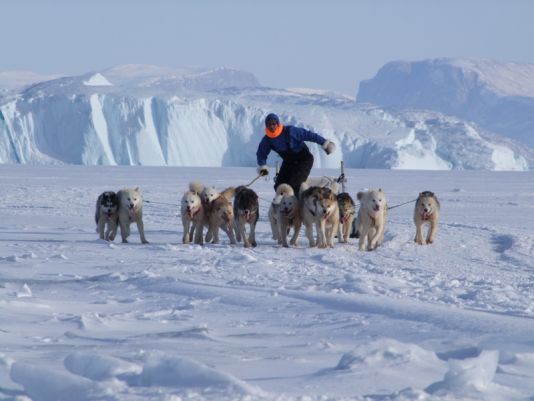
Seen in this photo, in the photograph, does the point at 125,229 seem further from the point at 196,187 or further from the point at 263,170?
the point at 263,170

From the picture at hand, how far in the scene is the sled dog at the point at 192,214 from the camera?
330 inches

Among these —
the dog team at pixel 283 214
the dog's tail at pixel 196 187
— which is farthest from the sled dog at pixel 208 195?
the dog's tail at pixel 196 187

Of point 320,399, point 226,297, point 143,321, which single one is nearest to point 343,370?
point 320,399

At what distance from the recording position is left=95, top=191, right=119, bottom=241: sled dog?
867cm

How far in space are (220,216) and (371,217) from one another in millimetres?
1459

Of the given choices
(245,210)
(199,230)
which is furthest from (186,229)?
(245,210)

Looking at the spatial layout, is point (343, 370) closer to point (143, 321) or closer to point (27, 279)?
point (143, 321)

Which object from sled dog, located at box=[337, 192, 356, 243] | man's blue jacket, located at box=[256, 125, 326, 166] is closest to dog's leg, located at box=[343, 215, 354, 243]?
sled dog, located at box=[337, 192, 356, 243]

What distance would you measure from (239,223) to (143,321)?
3907 mm

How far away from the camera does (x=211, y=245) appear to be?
8.47 meters

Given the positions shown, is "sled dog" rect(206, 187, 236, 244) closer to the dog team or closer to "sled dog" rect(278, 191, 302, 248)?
the dog team

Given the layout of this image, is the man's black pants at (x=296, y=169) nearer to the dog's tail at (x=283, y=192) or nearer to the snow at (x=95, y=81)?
the dog's tail at (x=283, y=192)

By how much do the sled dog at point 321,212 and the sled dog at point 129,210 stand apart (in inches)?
61.2

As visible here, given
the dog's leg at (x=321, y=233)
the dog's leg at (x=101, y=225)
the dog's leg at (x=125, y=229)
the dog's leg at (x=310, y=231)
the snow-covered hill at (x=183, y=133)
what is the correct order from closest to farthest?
the dog's leg at (x=321, y=233), the dog's leg at (x=310, y=231), the dog's leg at (x=125, y=229), the dog's leg at (x=101, y=225), the snow-covered hill at (x=183, y=133)
